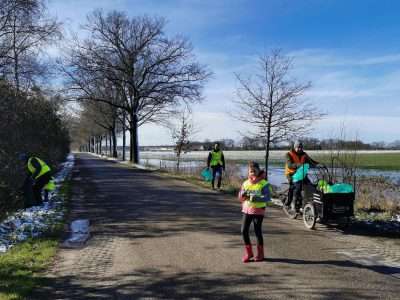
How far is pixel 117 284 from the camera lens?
5672 mm

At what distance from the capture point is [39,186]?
12.3m

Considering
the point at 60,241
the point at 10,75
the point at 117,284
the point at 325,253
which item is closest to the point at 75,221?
the point at 60,241

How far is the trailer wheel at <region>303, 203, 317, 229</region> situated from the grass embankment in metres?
5.35

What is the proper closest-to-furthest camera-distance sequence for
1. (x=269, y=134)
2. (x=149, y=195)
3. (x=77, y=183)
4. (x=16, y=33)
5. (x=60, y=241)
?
1. (x=60, y=241)
2. (x=149, y=195)
3. (x=16, y=33)
4. (x=269, y=134)
5. (x=77, y=183)

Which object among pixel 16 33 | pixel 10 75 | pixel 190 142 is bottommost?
pixel 190 142

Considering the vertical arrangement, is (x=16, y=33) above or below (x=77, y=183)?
above

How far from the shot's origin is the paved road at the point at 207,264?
537cm

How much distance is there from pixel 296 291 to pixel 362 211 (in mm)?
A: 6999

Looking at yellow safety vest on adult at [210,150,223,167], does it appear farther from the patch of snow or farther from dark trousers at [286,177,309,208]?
the patch of snow

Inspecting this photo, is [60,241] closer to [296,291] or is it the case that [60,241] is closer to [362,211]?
[296,291]

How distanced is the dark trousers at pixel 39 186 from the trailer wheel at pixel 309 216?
23.9 feet

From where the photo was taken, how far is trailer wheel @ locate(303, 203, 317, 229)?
9.32 m

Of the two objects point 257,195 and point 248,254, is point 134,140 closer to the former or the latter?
point 257,195

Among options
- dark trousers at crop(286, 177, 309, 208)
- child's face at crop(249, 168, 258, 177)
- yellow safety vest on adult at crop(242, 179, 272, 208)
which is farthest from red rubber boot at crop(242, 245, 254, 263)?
dark trousers at crop(286, 177, 309, 208)
